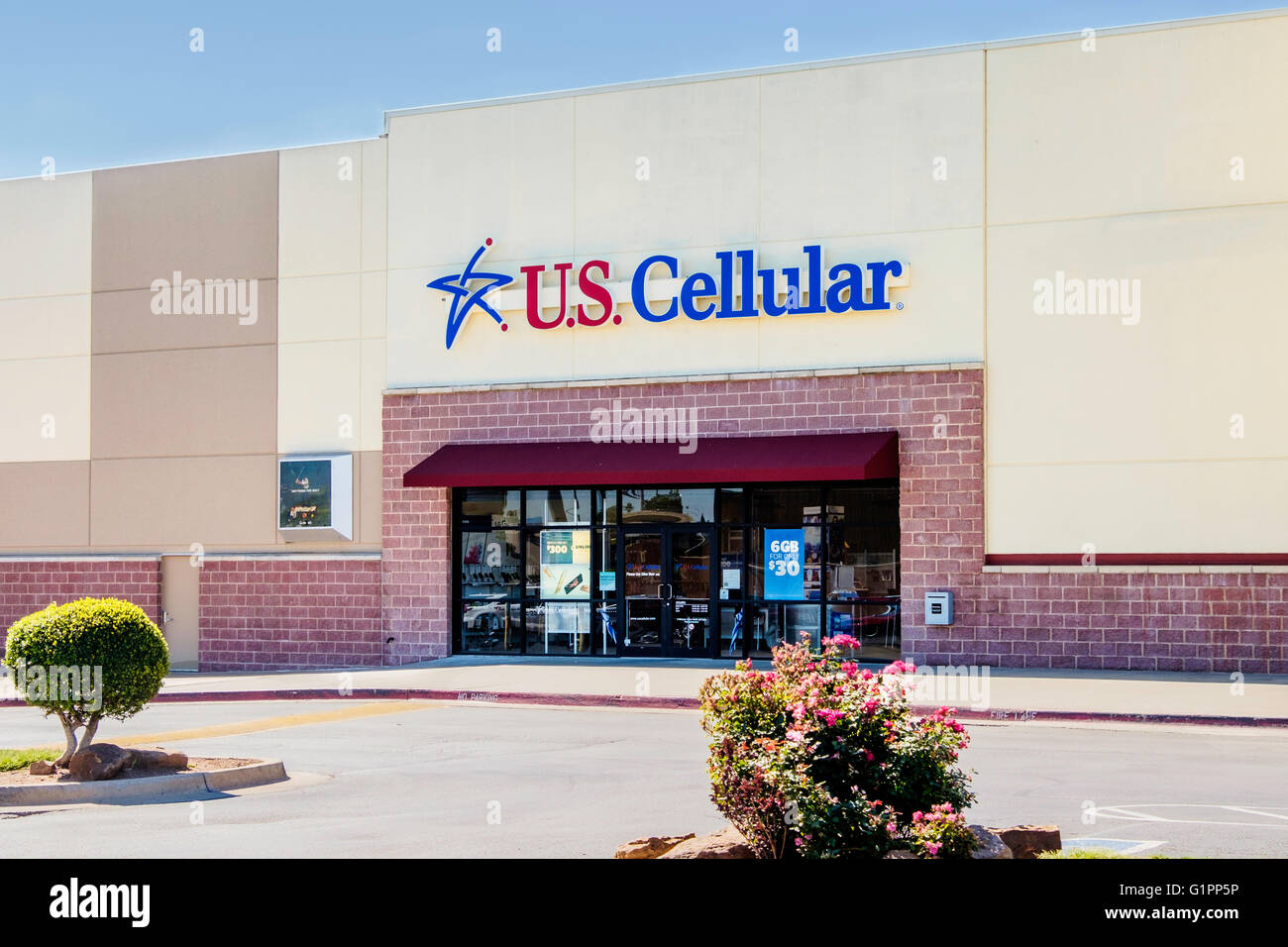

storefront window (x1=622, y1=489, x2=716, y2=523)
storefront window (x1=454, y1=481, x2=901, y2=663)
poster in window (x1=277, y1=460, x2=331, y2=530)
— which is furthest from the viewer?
poster in window (x1=277, y1=460, x2=331, y2=530)

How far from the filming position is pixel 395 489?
25.3 meters

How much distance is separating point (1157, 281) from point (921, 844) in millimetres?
16305

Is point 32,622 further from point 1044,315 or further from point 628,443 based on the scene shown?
point 1044,315

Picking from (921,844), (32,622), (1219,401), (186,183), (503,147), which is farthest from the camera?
(186,183)

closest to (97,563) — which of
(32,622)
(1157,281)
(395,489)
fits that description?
(395,489)

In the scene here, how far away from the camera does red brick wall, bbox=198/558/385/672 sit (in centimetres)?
2539

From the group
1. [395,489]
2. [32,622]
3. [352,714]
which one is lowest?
[352,714]

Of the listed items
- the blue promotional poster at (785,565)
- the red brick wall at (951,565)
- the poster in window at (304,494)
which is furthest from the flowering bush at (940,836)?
the poster in window at (304,494)

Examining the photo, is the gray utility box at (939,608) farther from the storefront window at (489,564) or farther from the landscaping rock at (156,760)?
the landscaping rock at (156,760)

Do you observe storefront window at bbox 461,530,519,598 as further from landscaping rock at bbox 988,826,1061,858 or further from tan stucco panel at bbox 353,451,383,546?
landscaping rock at bbox 988,826,1061,858

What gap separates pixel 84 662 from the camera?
40.6 feet

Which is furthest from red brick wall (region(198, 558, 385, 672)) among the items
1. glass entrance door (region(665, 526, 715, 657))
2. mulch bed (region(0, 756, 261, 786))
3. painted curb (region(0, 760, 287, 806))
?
painted curb (region(0, 760, 287, 806))

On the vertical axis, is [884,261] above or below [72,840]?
above

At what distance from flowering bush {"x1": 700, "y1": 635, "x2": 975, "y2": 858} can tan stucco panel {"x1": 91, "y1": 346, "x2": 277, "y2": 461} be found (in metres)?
20.2
